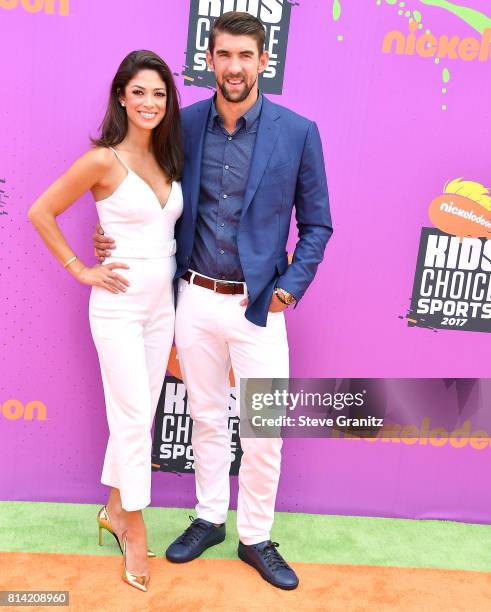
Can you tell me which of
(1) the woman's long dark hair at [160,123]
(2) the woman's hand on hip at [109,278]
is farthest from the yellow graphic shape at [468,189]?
(2) the woman's hand on hip at [109,278]

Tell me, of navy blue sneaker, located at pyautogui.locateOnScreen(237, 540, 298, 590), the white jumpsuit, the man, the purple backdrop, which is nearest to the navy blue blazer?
the man

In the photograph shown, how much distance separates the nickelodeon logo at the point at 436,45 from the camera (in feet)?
9.21

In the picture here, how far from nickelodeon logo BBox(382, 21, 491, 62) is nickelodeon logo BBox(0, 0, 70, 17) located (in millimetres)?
1312

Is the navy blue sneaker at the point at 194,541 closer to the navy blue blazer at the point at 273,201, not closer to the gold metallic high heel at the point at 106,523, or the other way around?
the gold metallic high heel at the point at 106,523

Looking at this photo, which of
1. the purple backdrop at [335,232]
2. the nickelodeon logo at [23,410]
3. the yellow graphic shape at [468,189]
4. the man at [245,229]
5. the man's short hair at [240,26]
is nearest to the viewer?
the man's short hair at [240,26]

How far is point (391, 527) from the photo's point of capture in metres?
3.17

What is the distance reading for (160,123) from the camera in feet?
8.11

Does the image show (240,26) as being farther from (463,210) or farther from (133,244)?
(463,210)

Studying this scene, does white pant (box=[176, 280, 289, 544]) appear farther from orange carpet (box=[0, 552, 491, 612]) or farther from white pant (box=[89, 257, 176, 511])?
orange carpet (box=[0, 552, 491, 612])

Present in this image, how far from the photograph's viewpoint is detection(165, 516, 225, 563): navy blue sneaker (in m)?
2.80

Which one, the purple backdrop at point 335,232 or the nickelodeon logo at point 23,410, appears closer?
the purple backdrop at point 335,232

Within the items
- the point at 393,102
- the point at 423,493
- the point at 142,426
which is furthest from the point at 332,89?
the point at 423,493

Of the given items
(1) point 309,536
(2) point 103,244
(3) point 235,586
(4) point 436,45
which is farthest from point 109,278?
(4) point 436,45

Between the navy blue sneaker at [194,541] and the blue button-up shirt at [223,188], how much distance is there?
1107 mm
